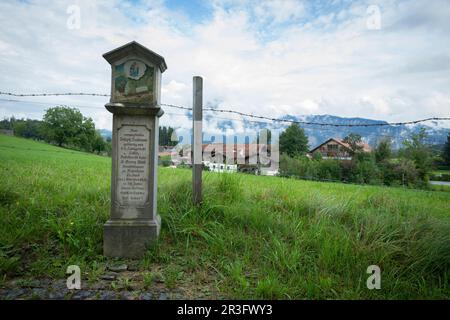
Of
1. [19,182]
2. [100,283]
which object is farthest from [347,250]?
[19,182]

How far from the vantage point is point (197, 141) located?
512 centimetres

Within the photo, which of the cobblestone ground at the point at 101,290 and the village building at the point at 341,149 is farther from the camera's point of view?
the village building at the point at 341,149

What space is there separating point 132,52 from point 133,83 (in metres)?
0.44

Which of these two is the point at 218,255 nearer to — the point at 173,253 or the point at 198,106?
the point at 173,253

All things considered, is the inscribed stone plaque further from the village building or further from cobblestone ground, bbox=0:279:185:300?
the village building

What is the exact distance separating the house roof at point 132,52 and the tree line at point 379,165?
32.3 ft

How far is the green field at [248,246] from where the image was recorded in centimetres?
309

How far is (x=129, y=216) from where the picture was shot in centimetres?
402

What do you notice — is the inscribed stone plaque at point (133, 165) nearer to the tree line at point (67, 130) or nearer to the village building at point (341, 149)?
the village building at point (341, 149)

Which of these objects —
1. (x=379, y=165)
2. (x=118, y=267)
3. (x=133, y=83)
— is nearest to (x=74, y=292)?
(x=118, y=267)

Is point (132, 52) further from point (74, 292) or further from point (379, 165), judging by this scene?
point (379, 165)

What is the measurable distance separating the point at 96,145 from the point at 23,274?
6285 cm

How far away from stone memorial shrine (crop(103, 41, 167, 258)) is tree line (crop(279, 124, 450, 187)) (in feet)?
32.4

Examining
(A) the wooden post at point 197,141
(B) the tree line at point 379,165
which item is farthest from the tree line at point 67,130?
(A) the wooden post at point 197,141
